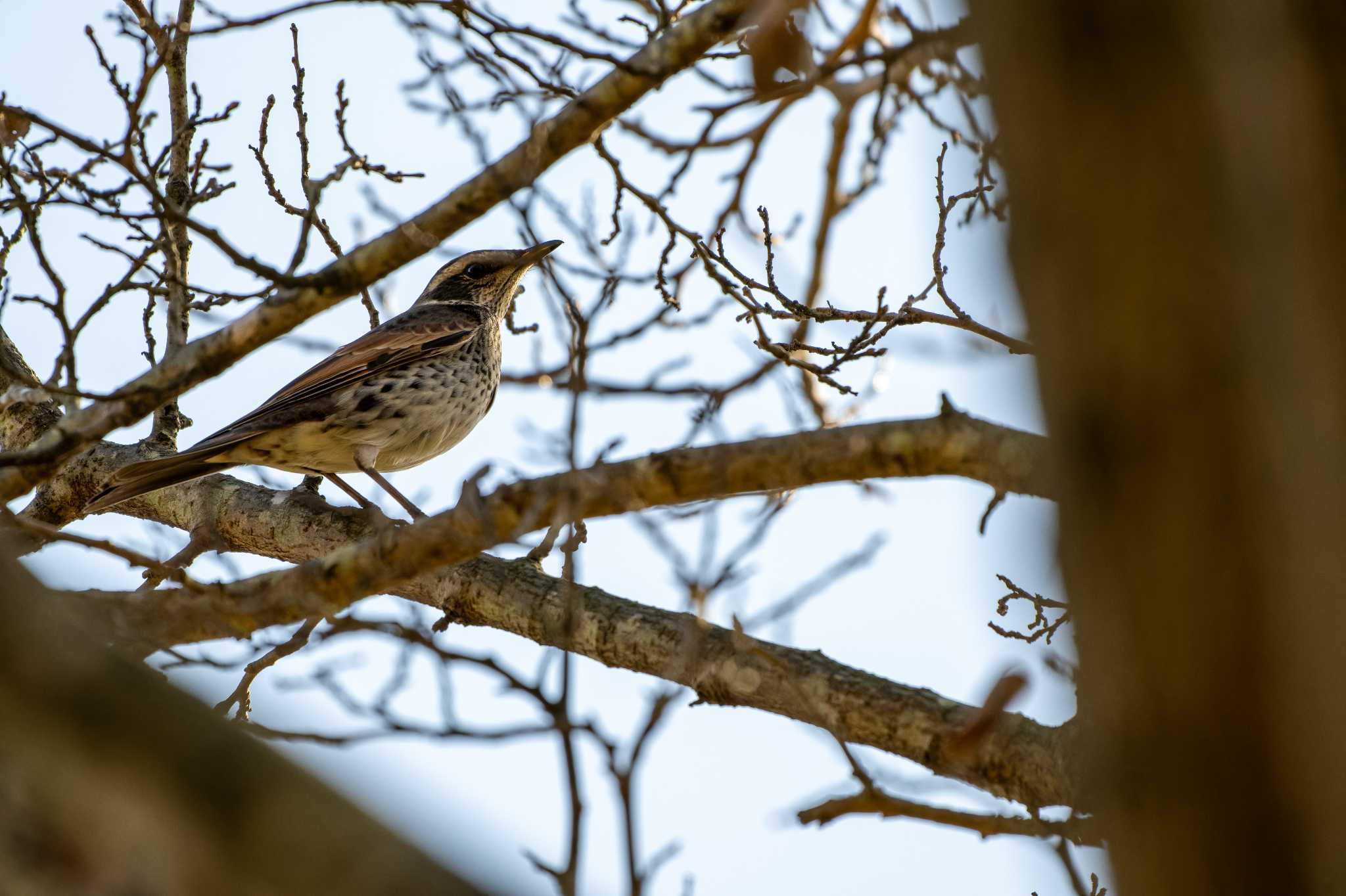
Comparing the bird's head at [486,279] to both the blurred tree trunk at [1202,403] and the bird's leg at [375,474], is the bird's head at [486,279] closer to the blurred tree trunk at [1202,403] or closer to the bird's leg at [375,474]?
the bird's leg at [375,474]

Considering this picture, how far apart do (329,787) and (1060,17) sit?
42.2 inches

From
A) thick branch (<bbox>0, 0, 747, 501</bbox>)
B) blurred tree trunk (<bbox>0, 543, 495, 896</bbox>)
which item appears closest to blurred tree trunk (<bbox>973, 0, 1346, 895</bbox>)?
blurred tree trunk (<bbox>0, 543, 495, 896</bbox>)

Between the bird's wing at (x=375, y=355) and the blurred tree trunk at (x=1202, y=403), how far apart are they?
5.96m

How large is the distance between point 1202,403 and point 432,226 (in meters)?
3.21

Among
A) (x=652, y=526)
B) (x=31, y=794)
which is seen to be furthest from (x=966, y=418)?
(x=31, y=794)

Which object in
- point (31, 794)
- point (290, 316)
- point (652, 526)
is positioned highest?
point (290, 316)

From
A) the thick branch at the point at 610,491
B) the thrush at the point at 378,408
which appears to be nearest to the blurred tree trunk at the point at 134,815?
the thick branch at the point at 610,491

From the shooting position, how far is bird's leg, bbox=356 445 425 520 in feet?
21.9

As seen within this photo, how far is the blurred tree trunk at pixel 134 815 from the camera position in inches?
48.1

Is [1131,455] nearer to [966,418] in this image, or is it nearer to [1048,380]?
[1048,380]

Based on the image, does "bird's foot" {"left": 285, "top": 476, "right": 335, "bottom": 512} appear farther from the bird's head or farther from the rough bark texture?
the bird's head

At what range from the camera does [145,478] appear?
6082 mm

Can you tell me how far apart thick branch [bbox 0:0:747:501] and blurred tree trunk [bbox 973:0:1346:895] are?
112 inches

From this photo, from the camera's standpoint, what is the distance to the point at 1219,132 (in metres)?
1.16
